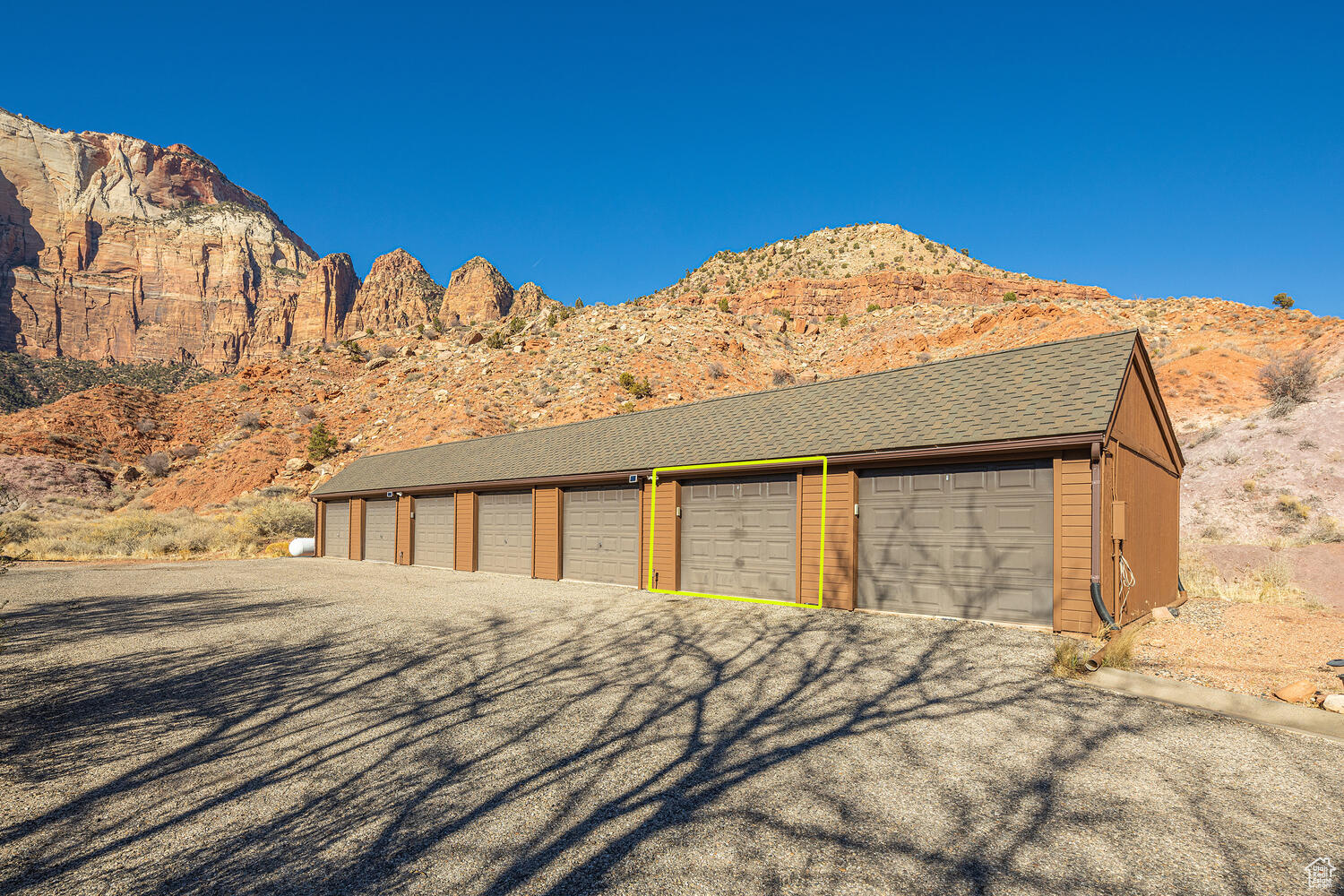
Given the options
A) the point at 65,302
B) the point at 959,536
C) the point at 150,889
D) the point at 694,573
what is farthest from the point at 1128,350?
the point at 65,302

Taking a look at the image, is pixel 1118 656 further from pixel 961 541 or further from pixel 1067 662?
pixel 961 541

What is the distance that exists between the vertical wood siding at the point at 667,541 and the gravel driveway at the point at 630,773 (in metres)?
4.97

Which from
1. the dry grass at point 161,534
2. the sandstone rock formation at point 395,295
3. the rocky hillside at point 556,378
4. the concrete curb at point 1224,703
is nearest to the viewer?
the concrete curb at point 1224,703

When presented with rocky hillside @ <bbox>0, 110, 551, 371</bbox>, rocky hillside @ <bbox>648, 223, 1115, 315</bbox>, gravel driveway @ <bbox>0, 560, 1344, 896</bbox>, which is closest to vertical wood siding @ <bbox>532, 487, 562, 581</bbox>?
gravel driveway @ <bbox>0, 560, 1344, 896</bbox>

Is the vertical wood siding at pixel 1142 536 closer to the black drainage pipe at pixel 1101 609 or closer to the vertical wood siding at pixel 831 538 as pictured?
the black drainage pipe at pixel 1101 609

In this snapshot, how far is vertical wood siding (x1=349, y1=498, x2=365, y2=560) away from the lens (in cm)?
2498

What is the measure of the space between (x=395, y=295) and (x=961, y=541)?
116m

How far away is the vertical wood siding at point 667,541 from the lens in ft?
47.3

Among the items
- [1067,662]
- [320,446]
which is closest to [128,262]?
[320,446]

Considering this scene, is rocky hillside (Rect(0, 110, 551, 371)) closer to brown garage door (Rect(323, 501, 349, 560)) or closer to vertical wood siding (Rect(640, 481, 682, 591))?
brown garage door (Rect(323, 501, 349, 560))

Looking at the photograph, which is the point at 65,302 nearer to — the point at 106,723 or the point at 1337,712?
the point at 106,723

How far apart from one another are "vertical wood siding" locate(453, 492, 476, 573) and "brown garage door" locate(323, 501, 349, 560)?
8.18 meters

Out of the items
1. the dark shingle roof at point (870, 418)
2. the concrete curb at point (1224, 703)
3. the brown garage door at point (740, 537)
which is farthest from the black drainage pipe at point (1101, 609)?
the brown garage door at point (740, 537)

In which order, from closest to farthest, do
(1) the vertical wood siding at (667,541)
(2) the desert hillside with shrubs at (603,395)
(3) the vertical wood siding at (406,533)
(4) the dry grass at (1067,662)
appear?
(4) the dry grass at (1067,662)
(1) the vertical wood siding at (667,541)
(3) the vertical wood siding at (406,533)
(2) the desert hillside with shrubs at (603,395)
